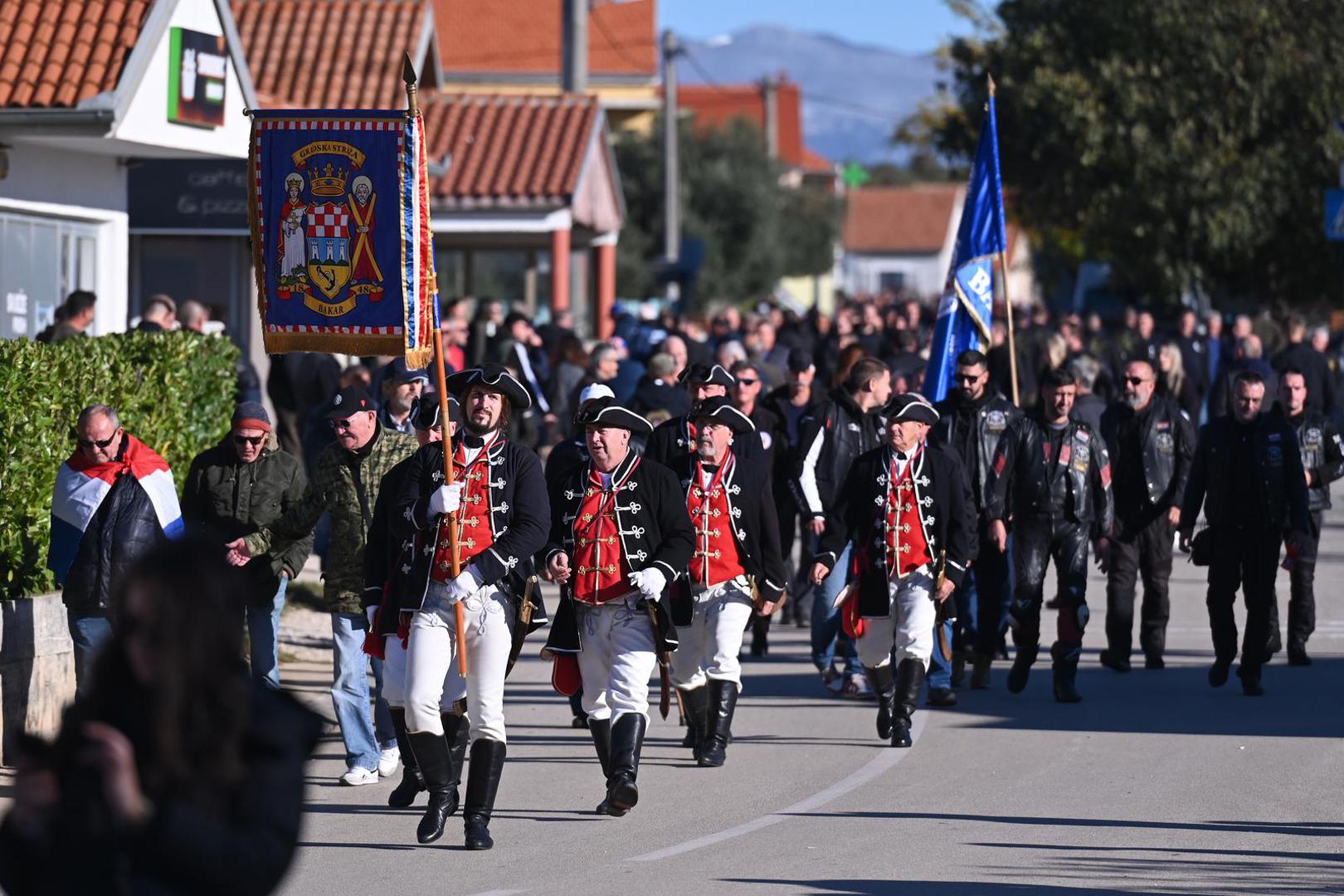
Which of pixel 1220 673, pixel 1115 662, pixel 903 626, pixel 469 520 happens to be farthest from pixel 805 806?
pixel 1115 662

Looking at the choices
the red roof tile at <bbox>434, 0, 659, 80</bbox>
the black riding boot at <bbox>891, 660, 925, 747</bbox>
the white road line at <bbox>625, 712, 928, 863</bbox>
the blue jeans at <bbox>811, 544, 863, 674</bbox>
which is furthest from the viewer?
the red roof tile at <bbox>434, 0, 659, 80</bbox>

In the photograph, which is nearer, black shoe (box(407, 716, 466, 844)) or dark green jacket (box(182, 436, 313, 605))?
black shoe (box(407, 716, 466, 844))

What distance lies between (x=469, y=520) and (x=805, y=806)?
192 cm

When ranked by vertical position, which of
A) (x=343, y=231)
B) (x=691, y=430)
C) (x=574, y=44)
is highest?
(x=574, y=44)

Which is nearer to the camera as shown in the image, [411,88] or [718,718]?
[411,88]

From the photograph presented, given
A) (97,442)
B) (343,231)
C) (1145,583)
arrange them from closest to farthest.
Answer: (343,231) < (97,442) < (1145,583)

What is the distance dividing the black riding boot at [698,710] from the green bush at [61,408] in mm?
3093

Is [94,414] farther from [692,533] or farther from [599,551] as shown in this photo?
[692,533]

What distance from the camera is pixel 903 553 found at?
1092cm

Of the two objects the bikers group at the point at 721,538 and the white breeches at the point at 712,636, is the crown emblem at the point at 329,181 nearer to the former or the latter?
the bikers group at the point at 721,538

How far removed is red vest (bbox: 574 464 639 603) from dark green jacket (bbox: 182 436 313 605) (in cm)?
149

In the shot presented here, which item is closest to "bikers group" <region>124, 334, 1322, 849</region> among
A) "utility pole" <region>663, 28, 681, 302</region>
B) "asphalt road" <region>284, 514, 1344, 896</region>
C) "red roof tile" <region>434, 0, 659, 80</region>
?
"asphalt road" <region>284, 514, 1344, 896</region>

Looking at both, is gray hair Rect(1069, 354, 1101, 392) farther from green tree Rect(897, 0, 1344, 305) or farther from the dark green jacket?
green tree Rect(897, 0, 1344, 305)

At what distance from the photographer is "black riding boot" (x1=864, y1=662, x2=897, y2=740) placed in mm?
10875
